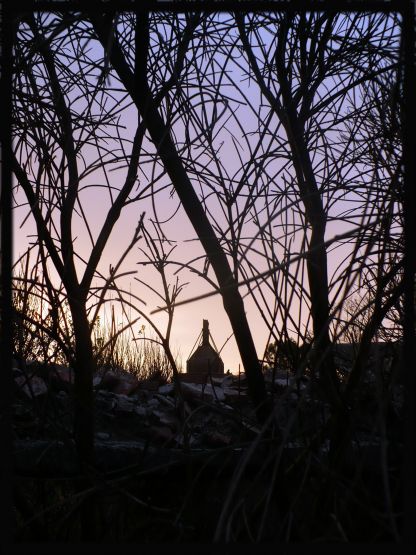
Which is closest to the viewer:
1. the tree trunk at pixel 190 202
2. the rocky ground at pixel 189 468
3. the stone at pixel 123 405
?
the rocky ground at pixel 189 468

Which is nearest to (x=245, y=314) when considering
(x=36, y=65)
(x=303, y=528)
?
(x=303, y=528)

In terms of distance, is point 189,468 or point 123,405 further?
point 123,405

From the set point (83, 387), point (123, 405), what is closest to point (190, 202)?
point (83, 387)

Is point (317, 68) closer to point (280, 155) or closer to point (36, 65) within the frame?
point (280, 155)

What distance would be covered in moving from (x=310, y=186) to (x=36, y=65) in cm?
67

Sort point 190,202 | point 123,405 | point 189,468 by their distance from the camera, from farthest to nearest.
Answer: point 123,405
point 190,202
point 189,468

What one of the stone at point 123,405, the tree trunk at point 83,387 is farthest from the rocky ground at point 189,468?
the stone at point 123,405

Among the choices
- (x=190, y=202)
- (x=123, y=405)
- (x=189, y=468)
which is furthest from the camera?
(x=123, y=405)

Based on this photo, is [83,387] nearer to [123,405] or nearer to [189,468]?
[189,468]

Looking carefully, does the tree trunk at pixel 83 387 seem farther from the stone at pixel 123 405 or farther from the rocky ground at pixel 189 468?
the stone at pixel 123 405

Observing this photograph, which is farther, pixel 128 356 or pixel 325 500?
pixel 128 356

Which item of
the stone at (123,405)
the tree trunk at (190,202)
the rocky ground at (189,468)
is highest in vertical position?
the tree trunk at (190,202)

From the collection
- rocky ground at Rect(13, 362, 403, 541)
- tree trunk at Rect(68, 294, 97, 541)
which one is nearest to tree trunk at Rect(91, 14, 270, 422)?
rocky ground at Rect(13, 362, 403, 541)

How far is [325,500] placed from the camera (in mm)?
1074
